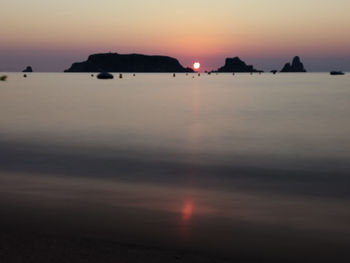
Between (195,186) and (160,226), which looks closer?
(160,226)

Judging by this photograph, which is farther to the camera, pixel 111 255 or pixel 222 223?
pixel 222 223

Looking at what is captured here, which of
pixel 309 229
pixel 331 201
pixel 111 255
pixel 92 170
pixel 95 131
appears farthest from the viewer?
pixel 95 131

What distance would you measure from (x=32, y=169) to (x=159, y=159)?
6.78 meters

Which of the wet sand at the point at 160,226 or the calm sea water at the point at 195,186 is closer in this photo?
the wet sand at the point at 160,226

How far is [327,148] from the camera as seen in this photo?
2930 centimetres

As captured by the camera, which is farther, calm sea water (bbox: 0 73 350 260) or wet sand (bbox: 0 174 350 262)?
calm sea water (bbox: 0 73 350 260)

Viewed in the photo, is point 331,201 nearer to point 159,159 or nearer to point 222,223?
point 222,223

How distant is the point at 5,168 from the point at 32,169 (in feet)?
3.79

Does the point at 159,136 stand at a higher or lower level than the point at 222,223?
lower

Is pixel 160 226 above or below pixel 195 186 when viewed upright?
above

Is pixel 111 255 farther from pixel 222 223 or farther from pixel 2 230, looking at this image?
pixel 222 223

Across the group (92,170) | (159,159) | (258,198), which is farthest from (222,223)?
(159,159)

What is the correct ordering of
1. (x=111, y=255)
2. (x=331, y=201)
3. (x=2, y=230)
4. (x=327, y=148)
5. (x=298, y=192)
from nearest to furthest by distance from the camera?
1. (x=111, y=255)
2. (x=2, y=230)
3. (x=331, y=201)
4. (x=298, y=192)
5. (x=327, y=148)

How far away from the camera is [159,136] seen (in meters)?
35.7
